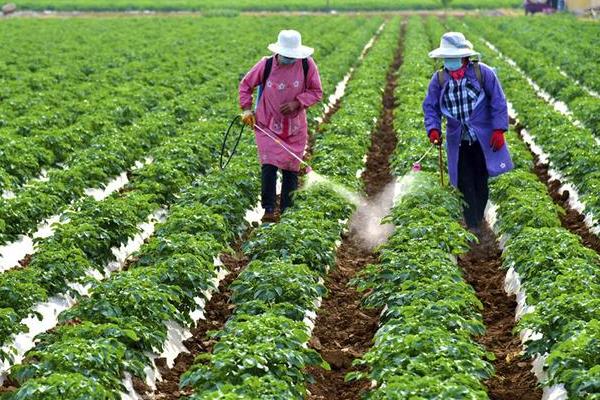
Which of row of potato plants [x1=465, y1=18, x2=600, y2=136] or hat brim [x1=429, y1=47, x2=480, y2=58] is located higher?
hat brim [x1=429, y1=47, x2=480, y2=58]

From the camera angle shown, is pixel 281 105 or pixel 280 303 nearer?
pixel 280 303

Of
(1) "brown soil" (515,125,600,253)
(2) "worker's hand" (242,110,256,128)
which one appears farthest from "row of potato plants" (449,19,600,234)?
(2) "worker's hand" (242,110,256,128)

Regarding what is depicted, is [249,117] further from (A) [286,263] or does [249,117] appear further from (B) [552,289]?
(B) [552,289]

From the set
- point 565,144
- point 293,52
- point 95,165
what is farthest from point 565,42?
point 293,52

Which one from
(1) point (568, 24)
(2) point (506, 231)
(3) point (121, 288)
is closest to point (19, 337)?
(3) point (121, 288)

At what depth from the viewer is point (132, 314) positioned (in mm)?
7621

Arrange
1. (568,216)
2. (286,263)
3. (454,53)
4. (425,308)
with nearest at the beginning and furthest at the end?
(425,308), (286,263), (454,53), (568,216)

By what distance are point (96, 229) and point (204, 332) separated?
179 cm

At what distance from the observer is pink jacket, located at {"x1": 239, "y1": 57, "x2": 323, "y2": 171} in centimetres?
1141

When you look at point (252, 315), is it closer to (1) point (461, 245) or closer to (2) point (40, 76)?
(1) point (461, 245)

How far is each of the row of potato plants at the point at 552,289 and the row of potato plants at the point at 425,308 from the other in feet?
1.42

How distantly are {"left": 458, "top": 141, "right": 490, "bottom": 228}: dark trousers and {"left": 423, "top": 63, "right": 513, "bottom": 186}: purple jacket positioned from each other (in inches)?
8.1

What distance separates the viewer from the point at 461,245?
9.88 meters

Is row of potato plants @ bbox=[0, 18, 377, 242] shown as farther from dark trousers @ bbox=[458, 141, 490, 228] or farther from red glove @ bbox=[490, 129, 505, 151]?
red glove @ bbox=[490, 129, 505, 151]
